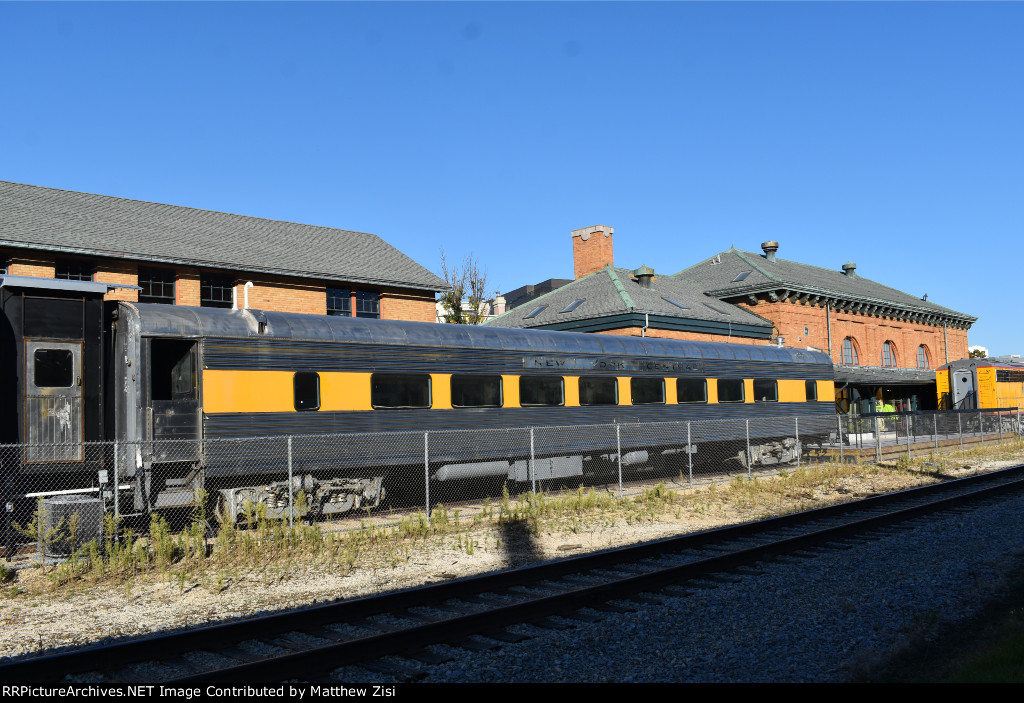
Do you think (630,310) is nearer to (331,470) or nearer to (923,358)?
(331,470)

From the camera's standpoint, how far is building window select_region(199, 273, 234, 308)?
2366 centimetres

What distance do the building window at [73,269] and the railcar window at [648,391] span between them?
14846mm

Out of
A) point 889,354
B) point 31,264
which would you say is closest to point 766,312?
point 889,354

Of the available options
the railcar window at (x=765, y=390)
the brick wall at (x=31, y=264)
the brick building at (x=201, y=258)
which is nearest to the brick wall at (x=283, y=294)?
the brick building at (x=201, y=258)

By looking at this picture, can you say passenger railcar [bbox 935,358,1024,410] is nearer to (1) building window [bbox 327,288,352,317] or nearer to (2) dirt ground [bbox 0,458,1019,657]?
(2) dirt ground [bbox 0,458,1019,657]

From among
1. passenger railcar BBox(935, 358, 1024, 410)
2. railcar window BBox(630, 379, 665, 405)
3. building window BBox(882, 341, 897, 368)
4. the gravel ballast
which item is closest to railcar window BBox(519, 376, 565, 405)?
railcar window BBox(630, 379, 665, 405)

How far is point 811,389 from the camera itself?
25.0 m

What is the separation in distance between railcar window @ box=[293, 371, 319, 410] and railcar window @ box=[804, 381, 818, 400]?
647 inches

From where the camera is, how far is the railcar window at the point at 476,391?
53.0 feet

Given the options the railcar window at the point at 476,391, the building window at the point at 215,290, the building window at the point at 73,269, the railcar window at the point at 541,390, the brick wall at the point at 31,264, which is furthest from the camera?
the building window at the point at 215,290

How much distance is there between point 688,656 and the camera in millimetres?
6410

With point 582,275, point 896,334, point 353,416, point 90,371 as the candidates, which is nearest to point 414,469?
point 353,416

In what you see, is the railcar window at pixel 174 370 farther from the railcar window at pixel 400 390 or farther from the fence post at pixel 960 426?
the fence post at pixel 960 426

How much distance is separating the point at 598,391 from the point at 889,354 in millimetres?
35261
